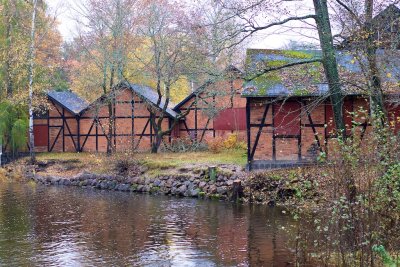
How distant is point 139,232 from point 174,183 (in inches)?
274

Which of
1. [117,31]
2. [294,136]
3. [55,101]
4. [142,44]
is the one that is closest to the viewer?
[294,136]

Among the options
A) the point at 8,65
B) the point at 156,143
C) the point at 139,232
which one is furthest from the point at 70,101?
the point at 139,232

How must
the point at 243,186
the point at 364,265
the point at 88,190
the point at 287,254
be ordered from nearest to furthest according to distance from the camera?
the point at 364,265 → the point at 287,254 → the point at 243,186 → the point at 88,190

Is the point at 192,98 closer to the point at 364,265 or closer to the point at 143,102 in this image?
the point at 143,102

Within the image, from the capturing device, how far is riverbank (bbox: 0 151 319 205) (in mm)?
16328

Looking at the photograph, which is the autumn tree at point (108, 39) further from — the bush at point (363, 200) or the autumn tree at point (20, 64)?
the bush at point (363, 200)

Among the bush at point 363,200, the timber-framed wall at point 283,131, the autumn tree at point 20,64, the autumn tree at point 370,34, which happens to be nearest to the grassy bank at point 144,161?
the timber-framed wall at point 283,131

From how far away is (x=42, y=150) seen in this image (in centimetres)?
2995

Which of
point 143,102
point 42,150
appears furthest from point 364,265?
point 42,150

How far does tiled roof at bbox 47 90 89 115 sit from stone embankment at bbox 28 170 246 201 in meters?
6.80

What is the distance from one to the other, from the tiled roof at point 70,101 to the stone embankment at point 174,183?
680 cm

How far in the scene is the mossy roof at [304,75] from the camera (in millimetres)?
10938

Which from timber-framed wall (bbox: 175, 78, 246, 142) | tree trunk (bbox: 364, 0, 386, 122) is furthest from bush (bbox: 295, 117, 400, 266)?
timber-framed wall (bbox: 175, 78, 246, 142)

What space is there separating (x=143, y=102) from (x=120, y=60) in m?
3.13
